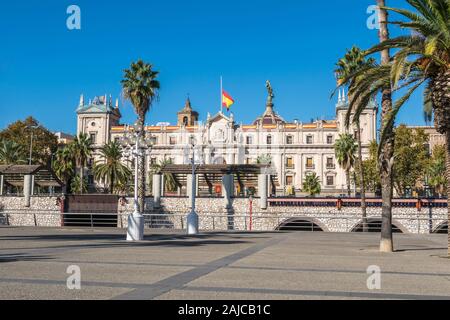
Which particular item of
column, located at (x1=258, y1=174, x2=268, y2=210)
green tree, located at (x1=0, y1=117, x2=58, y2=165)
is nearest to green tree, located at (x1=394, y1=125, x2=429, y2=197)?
column, located at (x1=258, y1=174, x2=268, y2=210)

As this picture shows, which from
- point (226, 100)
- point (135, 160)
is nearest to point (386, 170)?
point (135, 160)

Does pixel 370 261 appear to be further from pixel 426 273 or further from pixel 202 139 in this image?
pixel 202 139

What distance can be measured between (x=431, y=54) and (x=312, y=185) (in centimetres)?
7171

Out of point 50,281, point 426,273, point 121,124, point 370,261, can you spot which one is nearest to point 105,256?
point 50,281

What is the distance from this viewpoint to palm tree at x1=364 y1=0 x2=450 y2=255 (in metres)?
15.2

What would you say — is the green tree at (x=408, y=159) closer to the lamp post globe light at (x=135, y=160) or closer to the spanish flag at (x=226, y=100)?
the spanish flag at (x=226, y=100)

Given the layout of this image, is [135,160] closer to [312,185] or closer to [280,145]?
[312,185]

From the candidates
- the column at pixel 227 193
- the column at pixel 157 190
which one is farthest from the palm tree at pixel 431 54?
the column at pixel 157 190

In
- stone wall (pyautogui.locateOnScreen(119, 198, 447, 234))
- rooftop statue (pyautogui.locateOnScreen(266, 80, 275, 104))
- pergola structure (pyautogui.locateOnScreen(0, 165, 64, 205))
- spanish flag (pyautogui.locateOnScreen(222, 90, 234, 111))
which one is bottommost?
stone wall (pyautogui.locateOnScreen(119, 198, 447, 234))

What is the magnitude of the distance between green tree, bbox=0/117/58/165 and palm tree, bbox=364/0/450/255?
74.3m

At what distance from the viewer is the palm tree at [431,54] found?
49.9ft

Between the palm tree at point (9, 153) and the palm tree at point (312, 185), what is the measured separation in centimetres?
4696

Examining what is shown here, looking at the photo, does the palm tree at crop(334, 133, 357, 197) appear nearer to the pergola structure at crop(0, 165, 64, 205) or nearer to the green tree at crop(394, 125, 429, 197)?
the green tree at crop(394, 125, 429, 197)

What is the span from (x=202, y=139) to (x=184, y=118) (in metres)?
22.3
